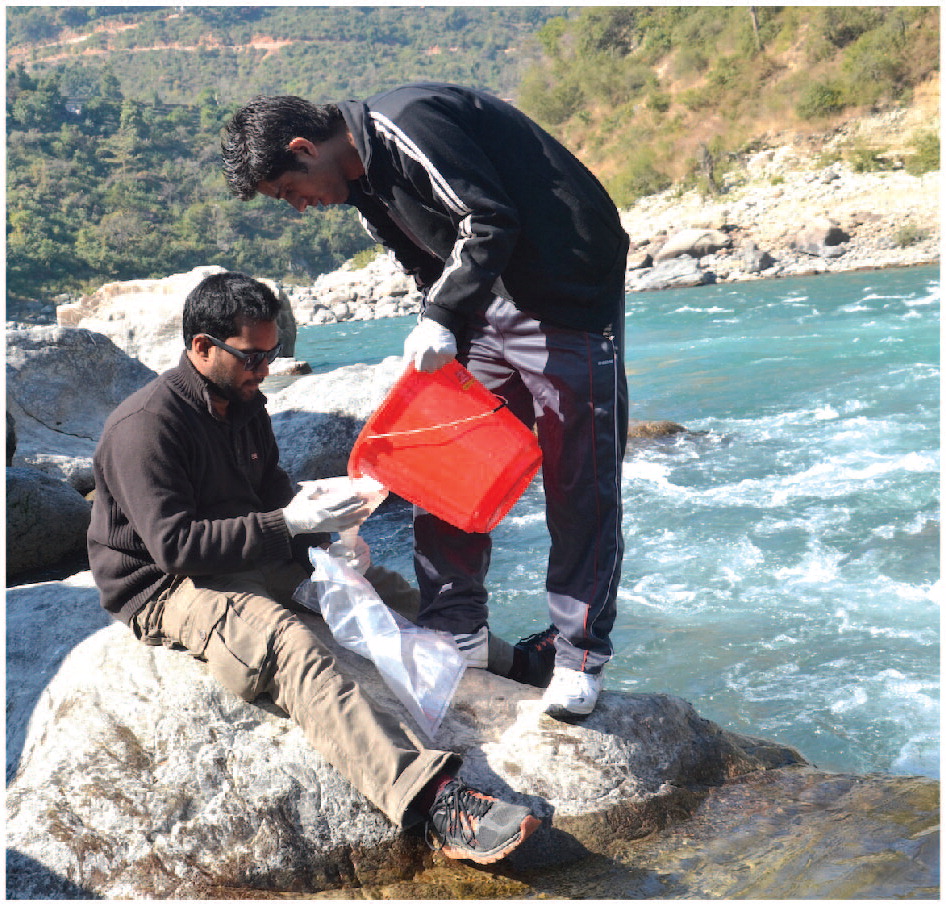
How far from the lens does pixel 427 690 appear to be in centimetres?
282

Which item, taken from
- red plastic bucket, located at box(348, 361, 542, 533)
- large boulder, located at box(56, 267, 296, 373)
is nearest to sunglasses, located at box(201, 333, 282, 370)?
red plastic bucket, located at box(348, 361, 542, 533)

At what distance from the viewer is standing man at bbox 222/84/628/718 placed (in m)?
2.61

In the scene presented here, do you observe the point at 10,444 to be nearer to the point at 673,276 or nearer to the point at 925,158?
the point at 673,276

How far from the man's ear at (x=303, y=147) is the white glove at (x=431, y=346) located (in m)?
0.55

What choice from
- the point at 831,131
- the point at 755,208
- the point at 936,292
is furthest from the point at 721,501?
the point at 831,131

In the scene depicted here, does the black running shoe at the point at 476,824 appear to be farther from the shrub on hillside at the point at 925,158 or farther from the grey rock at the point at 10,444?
the shrub on hillside at the point at 925,158

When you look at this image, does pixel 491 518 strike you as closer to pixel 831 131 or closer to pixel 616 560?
pixel 616 560

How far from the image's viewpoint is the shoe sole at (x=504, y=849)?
7.47 ft

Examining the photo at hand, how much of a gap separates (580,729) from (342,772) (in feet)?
2.47

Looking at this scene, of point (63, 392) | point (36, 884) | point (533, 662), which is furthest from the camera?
point (63, 392)

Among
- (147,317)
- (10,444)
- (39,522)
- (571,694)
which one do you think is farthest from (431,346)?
(147,317)

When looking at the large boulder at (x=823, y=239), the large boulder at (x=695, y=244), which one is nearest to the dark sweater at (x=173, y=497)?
the large boulder at (x=823, y=239)

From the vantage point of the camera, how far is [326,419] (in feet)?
26.3

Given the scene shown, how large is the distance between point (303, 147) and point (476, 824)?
1.81 meters
